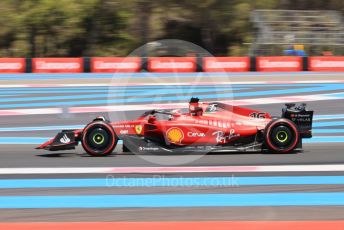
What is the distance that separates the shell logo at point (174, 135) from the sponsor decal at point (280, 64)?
1488 cm

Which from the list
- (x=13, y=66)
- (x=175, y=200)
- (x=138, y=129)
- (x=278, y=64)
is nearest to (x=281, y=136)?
(x=138, y=129)

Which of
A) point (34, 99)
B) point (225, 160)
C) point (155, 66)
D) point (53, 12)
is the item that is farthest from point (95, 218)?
point (53, 12)

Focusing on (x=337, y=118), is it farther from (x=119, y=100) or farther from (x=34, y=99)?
(x=34, y=99)

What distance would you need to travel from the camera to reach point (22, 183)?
7316 mm

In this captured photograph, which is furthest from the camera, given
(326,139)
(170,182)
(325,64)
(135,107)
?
(325,64)

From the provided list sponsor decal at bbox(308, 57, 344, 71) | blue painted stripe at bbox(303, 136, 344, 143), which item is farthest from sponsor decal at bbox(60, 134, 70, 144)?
sponsor decal at bbox(308, 57, 344, 71)

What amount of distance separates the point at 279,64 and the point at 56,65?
825 cm

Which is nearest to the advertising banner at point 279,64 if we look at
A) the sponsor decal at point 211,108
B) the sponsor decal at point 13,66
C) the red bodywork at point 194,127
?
the sponsor decal at point 13,66

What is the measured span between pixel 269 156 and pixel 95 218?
364cm

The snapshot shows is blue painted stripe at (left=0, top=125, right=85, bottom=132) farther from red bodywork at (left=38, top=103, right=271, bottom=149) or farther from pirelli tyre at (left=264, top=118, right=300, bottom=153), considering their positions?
pirelli tyre at (left=264, top=118, right=300, bottom=153)

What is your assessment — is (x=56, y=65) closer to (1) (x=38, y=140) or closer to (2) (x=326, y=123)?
(1) (x=38, y=140)

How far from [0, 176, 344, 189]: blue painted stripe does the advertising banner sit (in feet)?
51.4

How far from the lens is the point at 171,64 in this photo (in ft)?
72.6

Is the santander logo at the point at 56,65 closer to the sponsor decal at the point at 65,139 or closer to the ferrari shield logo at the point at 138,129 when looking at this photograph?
the sponsor decal at the point at 65,139
